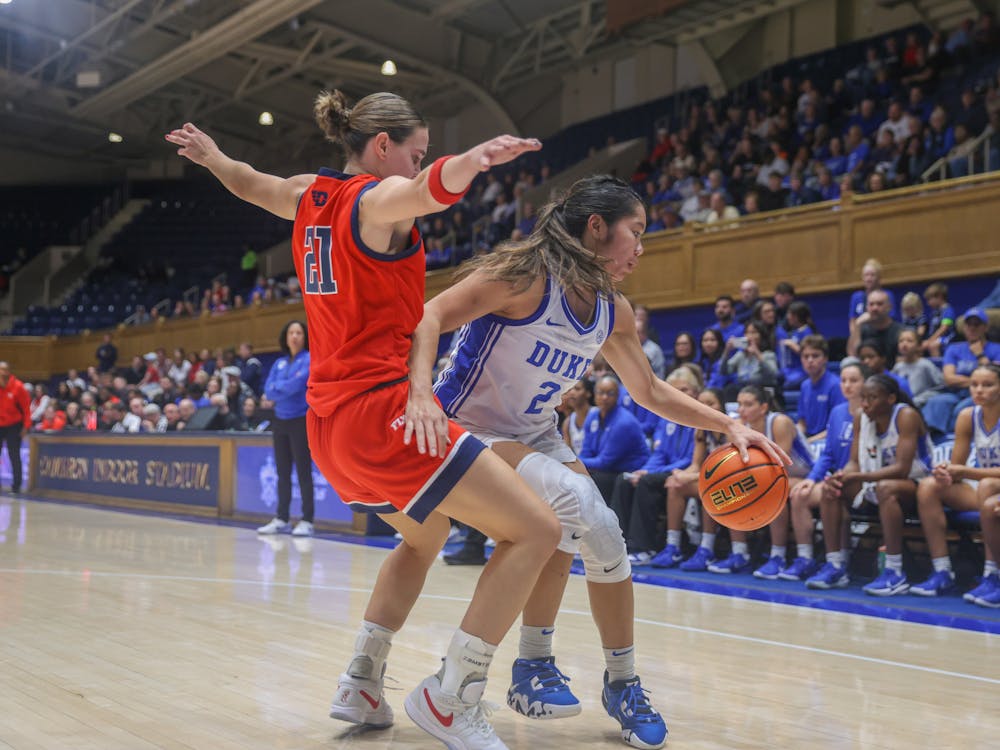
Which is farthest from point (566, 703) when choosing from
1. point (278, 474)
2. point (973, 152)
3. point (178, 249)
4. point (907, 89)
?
point (178, 249)

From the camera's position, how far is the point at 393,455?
2.66 meters

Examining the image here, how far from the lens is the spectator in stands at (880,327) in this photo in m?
8.35

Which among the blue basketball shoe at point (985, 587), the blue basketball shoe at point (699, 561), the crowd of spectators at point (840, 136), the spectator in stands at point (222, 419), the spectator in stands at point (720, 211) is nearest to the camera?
Answer: the blue basketball shoe at point (985, 587)

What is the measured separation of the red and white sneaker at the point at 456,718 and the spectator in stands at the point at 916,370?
5.84 meters

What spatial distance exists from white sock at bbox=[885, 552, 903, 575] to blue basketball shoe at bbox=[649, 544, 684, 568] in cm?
163

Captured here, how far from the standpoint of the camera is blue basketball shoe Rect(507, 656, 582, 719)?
126 inches

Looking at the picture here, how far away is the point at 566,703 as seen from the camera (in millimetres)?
3217

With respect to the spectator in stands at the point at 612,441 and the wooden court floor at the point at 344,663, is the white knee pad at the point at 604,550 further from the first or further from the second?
the spectator in stands at the point at 612,441

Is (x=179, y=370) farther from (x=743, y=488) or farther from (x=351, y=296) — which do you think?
(x=351, y=296)

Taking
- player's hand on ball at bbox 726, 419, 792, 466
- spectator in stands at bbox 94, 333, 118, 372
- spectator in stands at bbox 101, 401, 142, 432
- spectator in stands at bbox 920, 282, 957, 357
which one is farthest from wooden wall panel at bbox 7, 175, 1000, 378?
spectator in stands at bbox 94, 333, 118, 372

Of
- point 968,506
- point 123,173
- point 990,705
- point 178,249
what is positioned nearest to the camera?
point 990,705

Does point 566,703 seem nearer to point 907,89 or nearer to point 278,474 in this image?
point 278,474

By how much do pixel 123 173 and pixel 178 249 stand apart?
5.61 meters

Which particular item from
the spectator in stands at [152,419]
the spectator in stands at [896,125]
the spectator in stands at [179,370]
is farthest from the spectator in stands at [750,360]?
the spectator in stands at [179,370]
